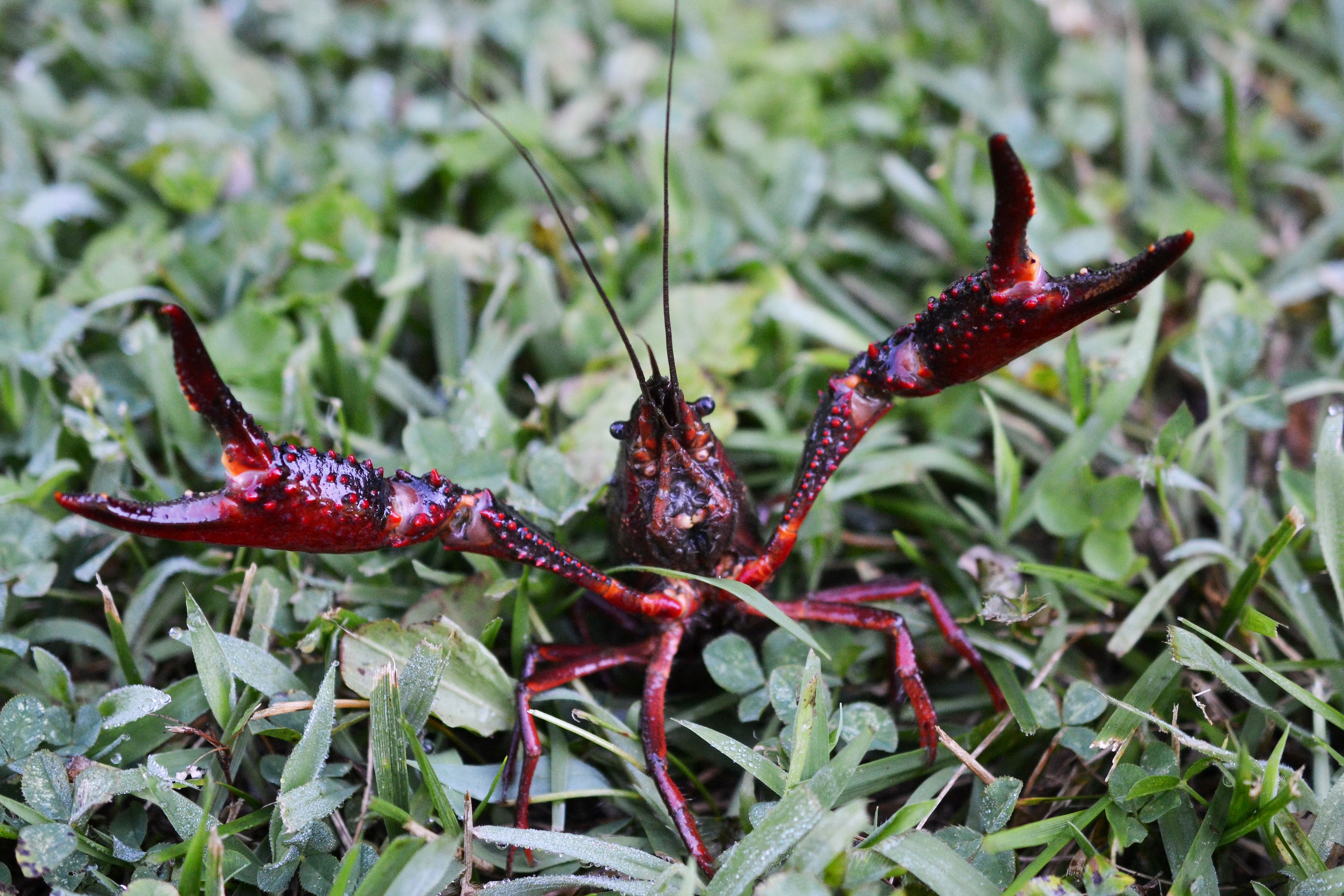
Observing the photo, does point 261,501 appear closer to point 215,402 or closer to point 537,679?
point 215,402

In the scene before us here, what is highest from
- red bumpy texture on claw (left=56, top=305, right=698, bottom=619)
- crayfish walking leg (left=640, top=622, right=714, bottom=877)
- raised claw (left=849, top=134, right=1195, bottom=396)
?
raised claw (left=849, top=134, right=1195, bottom=396)

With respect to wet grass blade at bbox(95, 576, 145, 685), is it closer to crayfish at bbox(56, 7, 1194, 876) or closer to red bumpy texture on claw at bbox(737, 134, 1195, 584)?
crayfish at bbox(56, 7, 1194, 876)

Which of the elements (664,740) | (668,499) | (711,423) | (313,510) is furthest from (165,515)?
(711,423)

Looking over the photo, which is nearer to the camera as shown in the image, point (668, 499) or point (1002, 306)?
point (1002, 306)

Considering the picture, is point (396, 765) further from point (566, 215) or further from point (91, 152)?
point (91, 152)

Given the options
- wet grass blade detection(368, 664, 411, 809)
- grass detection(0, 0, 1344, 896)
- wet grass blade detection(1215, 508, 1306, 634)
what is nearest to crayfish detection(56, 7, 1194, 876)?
grass detection(0, 0, 1344, 896)

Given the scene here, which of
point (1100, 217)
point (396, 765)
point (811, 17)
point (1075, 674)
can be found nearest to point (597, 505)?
point (396, 765)
